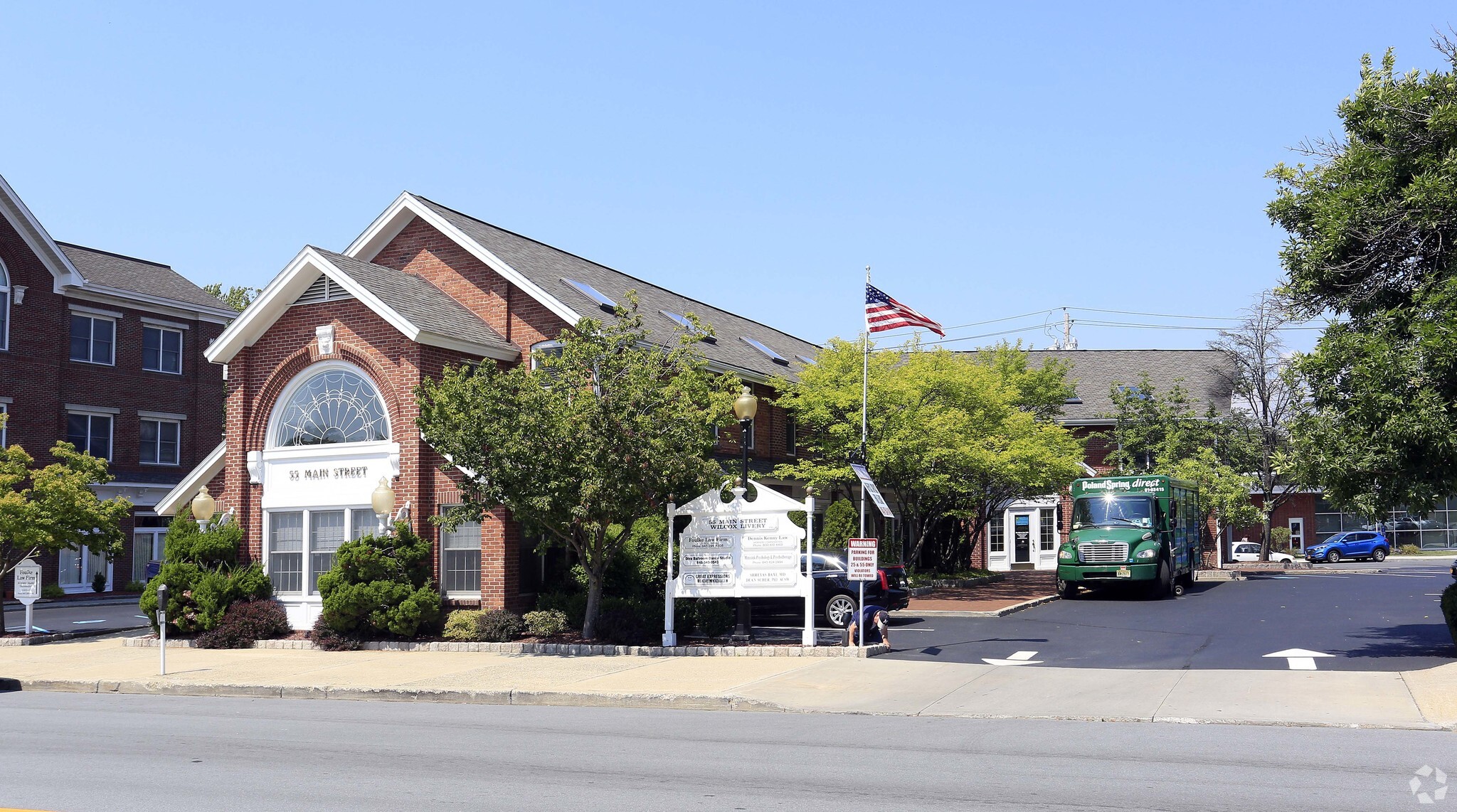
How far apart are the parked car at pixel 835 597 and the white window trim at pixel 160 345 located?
88.5 ft

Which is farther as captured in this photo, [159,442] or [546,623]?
[159,442]

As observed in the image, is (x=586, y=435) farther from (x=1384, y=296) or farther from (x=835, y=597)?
(x=1384, y=296)

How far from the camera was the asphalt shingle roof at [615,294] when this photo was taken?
85.0ft

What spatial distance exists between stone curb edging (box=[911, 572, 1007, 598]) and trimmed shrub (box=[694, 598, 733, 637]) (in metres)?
10.5

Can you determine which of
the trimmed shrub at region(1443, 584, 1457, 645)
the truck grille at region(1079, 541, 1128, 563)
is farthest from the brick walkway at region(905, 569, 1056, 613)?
the trimmed shrub at region(1443, 584, 1457, 645)

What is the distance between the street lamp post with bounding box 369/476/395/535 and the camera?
70.7ft

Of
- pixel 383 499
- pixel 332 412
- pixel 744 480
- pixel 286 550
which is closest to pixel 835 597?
pixel 744 480

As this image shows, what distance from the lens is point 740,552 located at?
19734 mm

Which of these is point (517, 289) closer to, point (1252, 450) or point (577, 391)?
point (577, 391)

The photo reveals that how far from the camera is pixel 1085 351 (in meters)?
58.0

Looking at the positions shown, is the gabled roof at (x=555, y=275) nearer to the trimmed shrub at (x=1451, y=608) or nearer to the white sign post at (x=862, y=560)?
the white sign post at (x=862, y=560)

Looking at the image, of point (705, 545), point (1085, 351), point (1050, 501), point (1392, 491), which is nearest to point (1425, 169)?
point (1392, 491)

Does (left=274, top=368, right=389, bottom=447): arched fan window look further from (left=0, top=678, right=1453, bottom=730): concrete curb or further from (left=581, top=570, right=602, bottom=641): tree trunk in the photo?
(left=0, top=678, right=1453, bottom=730): concrete curb

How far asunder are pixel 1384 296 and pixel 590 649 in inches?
513
